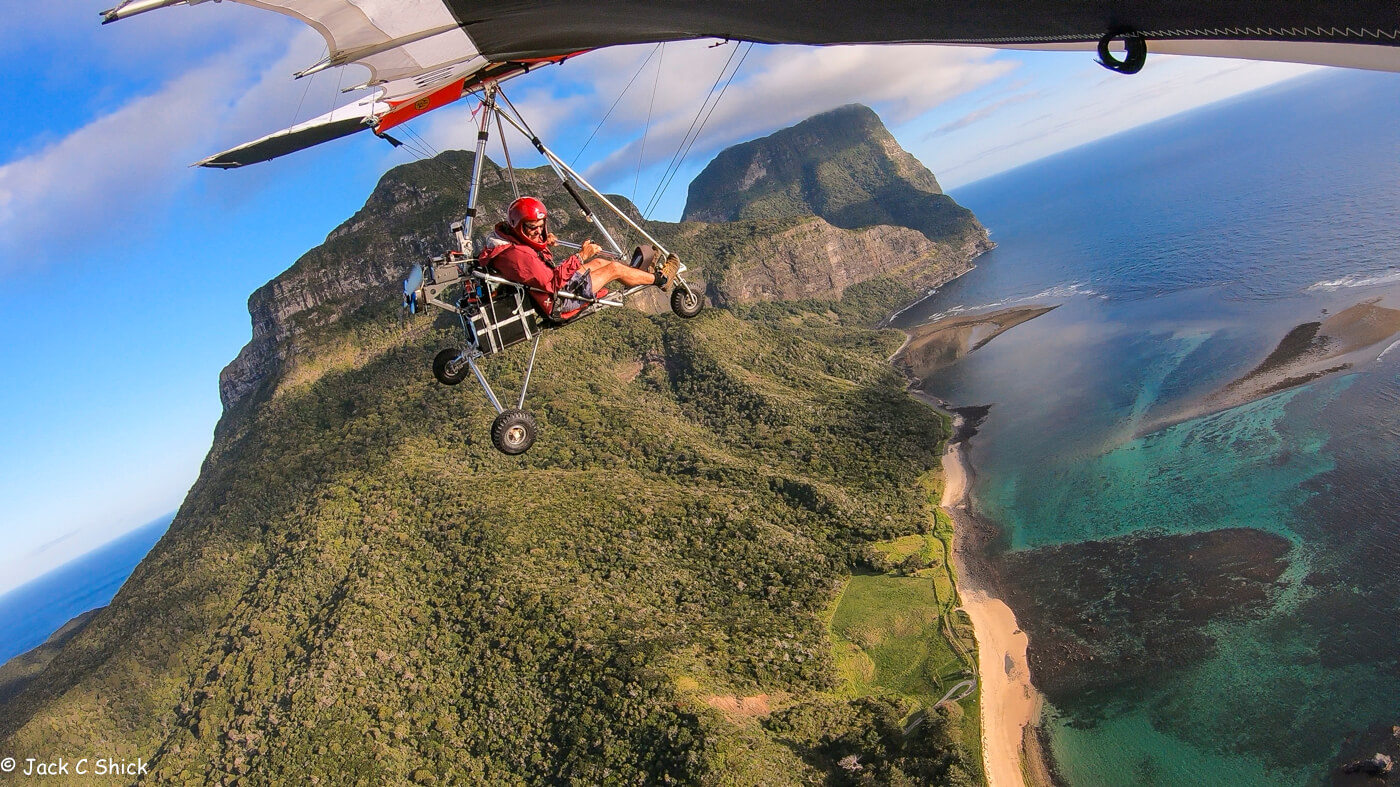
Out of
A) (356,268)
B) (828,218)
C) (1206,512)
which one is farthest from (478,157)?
(828,218)

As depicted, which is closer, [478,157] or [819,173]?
[478,157]

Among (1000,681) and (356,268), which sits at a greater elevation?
(356,268)

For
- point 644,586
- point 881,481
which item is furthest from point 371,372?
point 881,481

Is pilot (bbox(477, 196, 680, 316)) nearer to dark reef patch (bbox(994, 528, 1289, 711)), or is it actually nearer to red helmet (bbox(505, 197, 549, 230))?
red helmet (bbox(505, 197, 549, 230))

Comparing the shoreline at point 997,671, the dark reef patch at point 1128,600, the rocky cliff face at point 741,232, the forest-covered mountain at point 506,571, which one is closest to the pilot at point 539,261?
the forest-covered mountain at point 506,571

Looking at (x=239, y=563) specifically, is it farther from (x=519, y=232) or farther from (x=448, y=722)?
(x=519, y=232)

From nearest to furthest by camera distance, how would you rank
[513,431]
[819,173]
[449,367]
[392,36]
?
[392,36], [513,431], [449,367], [819,173]

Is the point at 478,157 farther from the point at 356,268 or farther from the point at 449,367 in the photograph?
the point at 356,268
